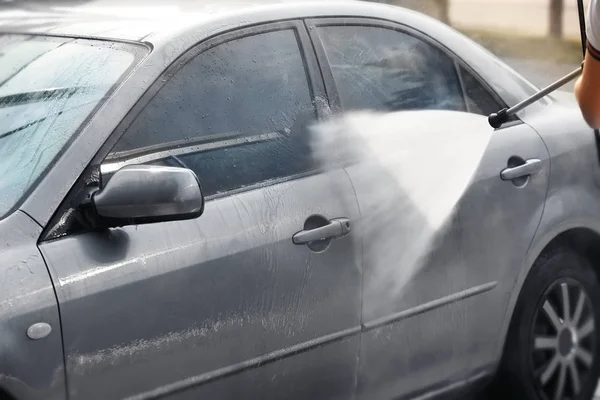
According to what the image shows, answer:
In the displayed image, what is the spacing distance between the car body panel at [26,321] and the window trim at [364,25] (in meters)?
1.21

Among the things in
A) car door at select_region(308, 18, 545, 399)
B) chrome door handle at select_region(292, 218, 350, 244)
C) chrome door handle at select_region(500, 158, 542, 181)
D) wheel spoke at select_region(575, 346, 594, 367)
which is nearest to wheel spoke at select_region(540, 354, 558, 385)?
wheel spoke at select_region(575, 346, 594, 367)

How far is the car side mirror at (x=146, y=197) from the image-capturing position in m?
2.55

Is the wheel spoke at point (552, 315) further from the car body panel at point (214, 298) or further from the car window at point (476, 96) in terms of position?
the car body panel at point (214, 298)

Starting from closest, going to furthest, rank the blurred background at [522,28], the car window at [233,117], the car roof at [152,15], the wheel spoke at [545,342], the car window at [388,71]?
the car window at [233,117]
the car roof at [152,15]
the car window at [388,71]
the wheel spoke at [545,342]
the blurred background at [522,28]

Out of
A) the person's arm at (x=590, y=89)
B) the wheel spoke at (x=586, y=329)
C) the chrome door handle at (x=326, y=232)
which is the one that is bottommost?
the wheel spoke at (x=586, y=329)

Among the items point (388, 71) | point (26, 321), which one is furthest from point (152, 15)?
point (26, 321)

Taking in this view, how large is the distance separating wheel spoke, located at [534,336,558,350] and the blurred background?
3.05 meters

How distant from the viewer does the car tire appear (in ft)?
12.4

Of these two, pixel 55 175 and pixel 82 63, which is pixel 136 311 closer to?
pixel 55 175

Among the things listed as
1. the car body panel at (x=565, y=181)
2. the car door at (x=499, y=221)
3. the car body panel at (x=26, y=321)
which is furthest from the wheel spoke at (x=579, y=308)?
the car body panel at (x=26, y=321)

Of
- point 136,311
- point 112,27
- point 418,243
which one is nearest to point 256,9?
point 112,27

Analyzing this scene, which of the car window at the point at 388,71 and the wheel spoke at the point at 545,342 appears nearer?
the car window at the point at 388,71

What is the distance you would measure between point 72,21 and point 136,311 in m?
1.24

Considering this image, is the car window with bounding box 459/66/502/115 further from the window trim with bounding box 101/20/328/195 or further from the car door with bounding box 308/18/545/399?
the window trim with bounding box 101/20/328/195
